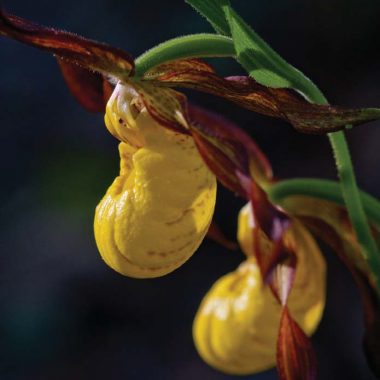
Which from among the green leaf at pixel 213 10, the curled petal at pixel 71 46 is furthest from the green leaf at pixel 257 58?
the curled petal at pixel 71 46

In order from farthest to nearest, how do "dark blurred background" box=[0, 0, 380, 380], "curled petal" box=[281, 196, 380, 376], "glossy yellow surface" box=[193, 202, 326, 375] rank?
"dark blurred background" box=[0, 0, 380, 380] < "glossy yellow surface" box=[193, 202, 326, 375] < "curled petal" box=[281, 196, 380, 376]

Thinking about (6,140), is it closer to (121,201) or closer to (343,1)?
(343,1)

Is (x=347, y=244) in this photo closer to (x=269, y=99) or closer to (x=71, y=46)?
(x=269, y=99)

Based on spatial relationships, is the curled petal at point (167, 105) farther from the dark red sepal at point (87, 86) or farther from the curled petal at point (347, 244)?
the curled petal at point (347, 244)

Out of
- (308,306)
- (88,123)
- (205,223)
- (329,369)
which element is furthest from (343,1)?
(205,223)

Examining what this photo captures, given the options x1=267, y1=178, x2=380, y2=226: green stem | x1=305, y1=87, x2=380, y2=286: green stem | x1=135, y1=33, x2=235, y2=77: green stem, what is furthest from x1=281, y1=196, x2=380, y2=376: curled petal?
x1=135, y1=33, x2=235, y2=77: green stem

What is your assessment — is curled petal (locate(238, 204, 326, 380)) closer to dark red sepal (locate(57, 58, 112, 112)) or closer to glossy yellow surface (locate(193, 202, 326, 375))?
glossy yellow surface (locate(193, 202, 326, 375))
